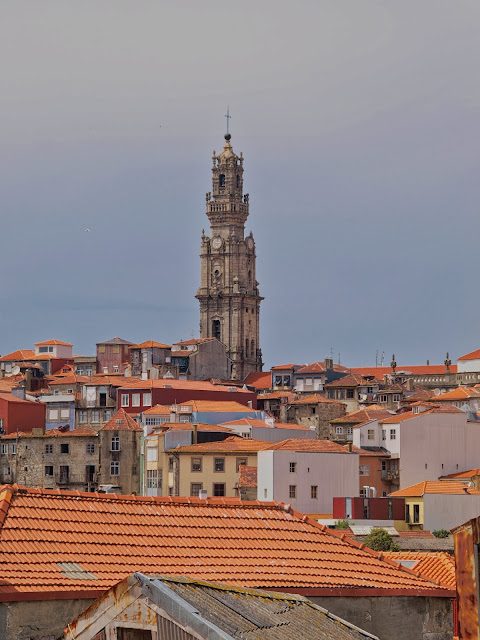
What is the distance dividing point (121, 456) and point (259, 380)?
168ft

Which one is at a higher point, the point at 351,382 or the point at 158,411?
the point at 351,382

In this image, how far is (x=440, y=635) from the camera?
863 inches

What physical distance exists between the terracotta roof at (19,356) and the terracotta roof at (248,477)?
65.7m

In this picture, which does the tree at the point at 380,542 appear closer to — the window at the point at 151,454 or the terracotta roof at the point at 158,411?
the window at the point at 151,454

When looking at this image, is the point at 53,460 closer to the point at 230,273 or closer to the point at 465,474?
the point at 465,474

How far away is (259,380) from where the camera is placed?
15312cm

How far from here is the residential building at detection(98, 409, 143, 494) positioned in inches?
4001

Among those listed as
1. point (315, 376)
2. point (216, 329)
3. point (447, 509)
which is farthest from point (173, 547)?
Result: point (216, 329)

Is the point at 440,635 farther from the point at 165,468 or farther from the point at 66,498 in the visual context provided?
the point at 165,468

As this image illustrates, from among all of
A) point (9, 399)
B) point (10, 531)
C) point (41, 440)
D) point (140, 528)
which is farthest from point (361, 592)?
point (9, 399)

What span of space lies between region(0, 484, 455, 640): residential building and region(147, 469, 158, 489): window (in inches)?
2861

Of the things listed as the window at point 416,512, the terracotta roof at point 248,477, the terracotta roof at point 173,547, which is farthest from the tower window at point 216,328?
the terracotta roof at point 173,547

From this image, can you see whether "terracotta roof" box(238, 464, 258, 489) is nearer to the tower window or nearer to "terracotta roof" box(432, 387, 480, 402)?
"terracotta roof" box(432, 387, 480, 402)

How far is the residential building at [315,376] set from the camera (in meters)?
138
